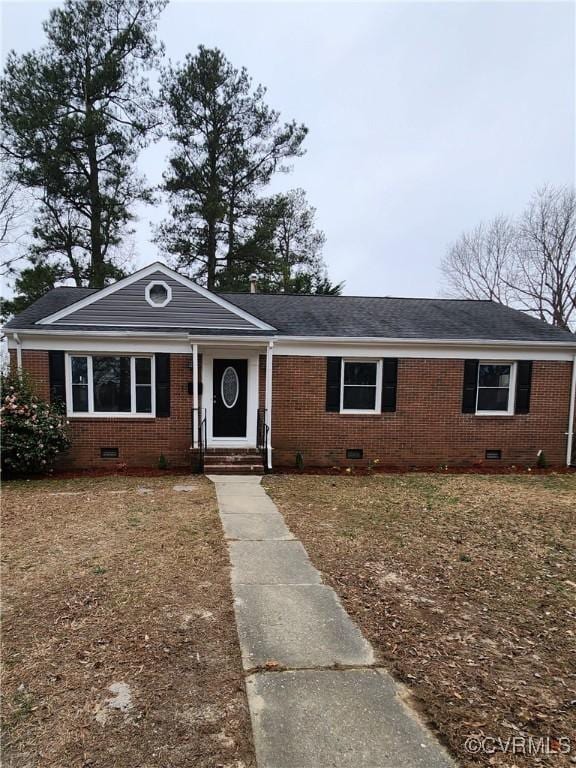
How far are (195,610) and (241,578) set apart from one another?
2.27ft

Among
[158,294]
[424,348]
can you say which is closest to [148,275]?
[158,294]

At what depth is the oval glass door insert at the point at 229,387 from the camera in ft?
32.9

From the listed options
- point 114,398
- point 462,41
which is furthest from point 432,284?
point 114,398

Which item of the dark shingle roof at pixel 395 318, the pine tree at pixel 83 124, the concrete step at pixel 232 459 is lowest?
the concrete step at pixel 232 459

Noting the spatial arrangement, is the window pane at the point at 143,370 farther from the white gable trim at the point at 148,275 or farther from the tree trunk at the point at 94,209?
the tree trunk at the point at 94,209

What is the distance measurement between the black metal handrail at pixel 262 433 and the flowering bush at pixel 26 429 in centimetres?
410

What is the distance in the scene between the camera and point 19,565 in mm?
4262

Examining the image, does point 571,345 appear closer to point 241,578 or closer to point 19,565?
point 241,578

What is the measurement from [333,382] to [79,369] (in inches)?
228

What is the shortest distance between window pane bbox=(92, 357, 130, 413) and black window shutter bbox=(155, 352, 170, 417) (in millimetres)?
698

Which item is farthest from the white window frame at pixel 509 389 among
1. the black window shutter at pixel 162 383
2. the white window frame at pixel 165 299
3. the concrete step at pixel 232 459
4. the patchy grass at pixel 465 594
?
the white window frame at pixel 165 299

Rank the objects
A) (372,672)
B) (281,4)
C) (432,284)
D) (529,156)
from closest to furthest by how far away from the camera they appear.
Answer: (372,672) → (281,4) → (529,156) → (432,284)

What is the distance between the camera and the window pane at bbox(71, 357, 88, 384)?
9.45 m

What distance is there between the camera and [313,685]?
8.30 ft
